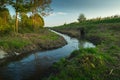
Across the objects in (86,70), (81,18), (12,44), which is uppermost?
(81,18)

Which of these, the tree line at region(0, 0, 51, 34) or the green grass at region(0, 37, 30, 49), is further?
the tree line at region(0, 0, 51, 34)

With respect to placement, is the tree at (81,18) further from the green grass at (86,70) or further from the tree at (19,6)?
the green grass at (86,70)

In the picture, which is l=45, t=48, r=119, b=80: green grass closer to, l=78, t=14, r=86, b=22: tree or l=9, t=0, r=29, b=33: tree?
l=9, t=0, r=29, b=33: tree

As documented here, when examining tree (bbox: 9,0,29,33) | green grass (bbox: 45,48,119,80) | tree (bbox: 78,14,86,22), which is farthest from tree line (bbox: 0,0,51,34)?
tree (bbox: 78,14,86,22)

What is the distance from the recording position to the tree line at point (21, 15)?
5010cm

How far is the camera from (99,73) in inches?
781

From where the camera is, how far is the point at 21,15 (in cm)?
5812

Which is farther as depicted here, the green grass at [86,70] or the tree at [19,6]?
the tree at [19,6]

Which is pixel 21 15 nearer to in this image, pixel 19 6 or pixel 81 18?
pixel 19 6

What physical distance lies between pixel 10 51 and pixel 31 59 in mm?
4939

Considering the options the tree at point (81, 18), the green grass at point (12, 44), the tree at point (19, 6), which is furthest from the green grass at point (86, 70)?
the tree at point (81, 18)

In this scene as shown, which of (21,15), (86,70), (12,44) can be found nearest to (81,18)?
(21,15)

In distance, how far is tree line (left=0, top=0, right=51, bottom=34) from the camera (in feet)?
164

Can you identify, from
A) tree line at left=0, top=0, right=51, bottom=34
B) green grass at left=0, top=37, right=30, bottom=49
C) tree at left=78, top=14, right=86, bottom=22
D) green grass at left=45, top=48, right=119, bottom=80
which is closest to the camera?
green grass at left=45, top=48, right=119, bottom=80
